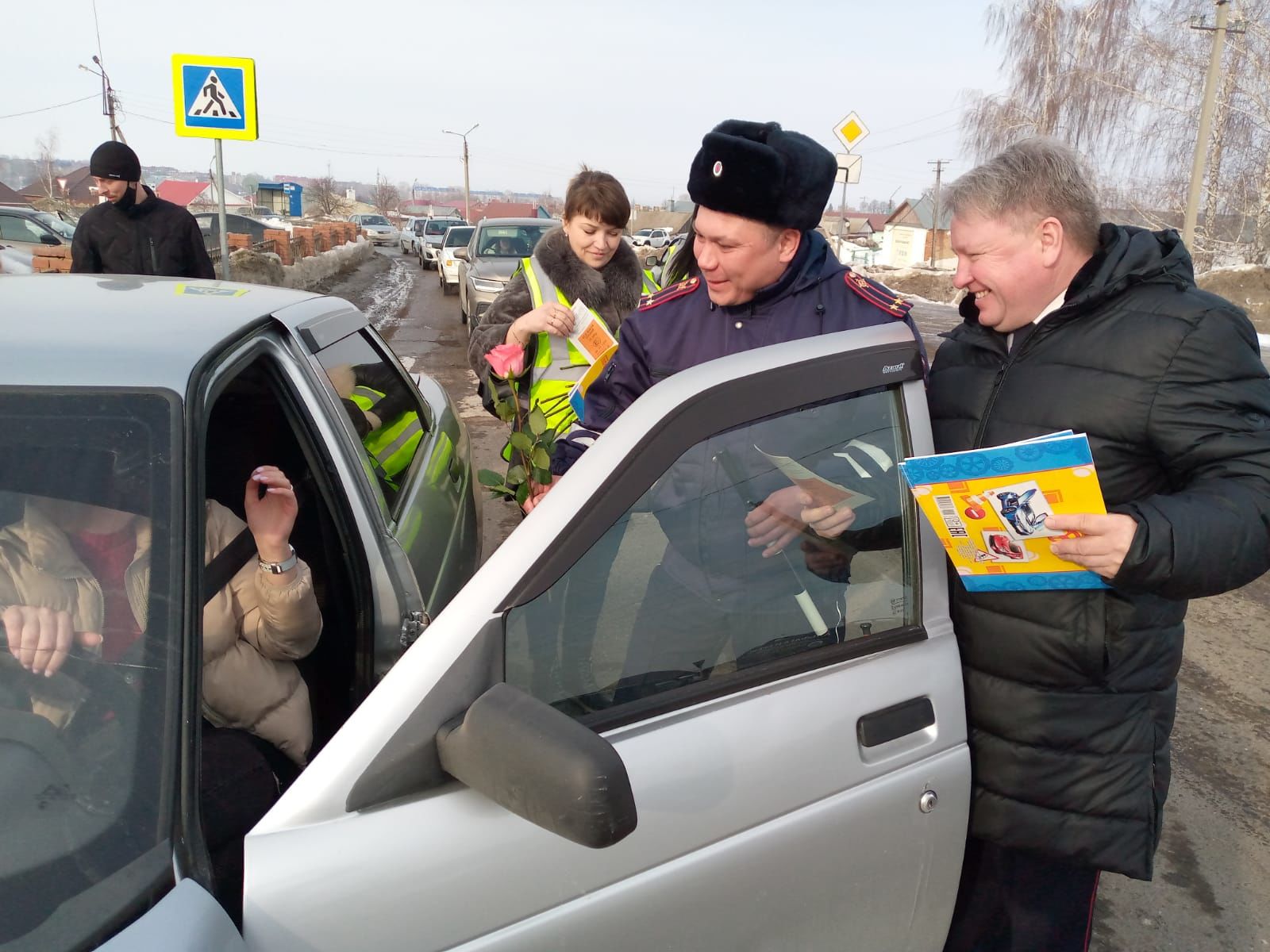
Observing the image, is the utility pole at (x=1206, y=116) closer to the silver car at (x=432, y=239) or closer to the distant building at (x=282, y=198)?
the silver car at (x=432, y=239)

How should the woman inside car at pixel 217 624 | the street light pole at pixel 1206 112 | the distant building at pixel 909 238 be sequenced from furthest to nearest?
the distant building at pixel 909 238 < the street light pole at pixel 1206 112 < the woman inside car at pixel 217 624

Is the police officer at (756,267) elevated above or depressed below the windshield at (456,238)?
above

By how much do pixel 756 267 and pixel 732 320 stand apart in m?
0.14

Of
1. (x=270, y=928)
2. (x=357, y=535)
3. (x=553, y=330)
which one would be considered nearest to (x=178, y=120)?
(x=553, y=330)

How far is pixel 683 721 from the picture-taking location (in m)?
1.41

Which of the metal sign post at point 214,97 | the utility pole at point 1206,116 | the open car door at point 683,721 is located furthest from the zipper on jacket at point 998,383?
the utility pole at point 1206,116

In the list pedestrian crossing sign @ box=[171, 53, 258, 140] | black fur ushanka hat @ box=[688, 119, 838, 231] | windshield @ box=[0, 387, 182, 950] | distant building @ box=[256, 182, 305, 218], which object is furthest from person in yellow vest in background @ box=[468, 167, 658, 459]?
distant building @ box=[256, 182, 305, 218]

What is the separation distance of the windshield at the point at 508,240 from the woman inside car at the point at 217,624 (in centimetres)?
1130

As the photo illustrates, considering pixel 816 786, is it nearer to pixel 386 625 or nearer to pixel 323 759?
pixel 323 759

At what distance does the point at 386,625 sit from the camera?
2.04 m

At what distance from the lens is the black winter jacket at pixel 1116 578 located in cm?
155

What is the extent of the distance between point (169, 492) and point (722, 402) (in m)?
0.84

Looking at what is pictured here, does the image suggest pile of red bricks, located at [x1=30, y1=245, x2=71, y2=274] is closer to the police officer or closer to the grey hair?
the police officer

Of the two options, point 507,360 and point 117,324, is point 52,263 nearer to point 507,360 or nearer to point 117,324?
point 507,360
